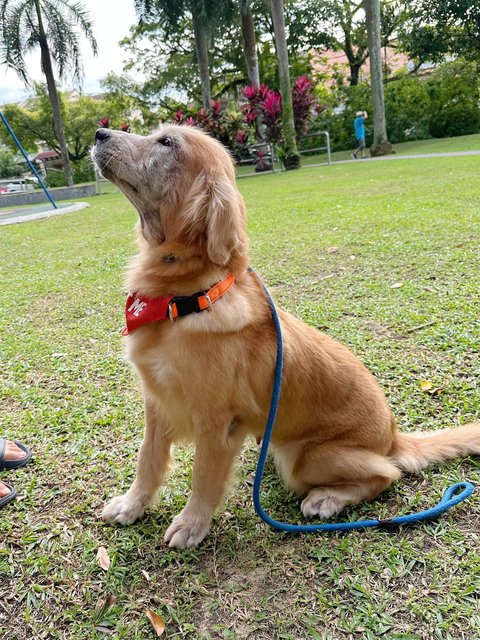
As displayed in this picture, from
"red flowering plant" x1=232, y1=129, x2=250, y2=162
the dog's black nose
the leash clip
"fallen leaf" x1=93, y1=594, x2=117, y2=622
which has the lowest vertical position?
"fallen leaf" x1=93, y1=594, x2=117, y2=622

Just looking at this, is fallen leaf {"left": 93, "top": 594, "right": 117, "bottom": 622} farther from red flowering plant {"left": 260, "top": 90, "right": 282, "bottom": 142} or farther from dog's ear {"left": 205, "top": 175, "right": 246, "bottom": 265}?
red flowering plant {"left": 260, "top": 90, "right": 282, "bottom": 142}

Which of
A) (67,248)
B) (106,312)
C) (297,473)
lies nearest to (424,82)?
(67,248)

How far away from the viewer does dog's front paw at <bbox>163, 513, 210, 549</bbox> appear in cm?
202

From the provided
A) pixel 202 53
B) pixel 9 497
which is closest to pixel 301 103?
pixel 202 53

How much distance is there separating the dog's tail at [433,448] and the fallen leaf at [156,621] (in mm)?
1283

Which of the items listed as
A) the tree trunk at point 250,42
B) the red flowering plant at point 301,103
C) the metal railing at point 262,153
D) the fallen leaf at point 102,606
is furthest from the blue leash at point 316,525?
the tree trunk at point 250,42

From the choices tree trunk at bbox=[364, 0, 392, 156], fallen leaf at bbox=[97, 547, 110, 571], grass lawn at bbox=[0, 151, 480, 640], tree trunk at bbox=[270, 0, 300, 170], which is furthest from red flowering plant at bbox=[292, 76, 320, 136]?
fallen leaf at bbox=[97, 547, 110, 571]

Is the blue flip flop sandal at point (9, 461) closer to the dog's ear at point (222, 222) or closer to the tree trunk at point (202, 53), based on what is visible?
the dog's ear at point (222, 222)

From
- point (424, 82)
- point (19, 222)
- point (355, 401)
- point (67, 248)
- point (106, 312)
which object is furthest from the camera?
point (424, 82)

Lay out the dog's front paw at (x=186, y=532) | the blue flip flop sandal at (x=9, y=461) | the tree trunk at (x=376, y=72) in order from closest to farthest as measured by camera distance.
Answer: the dog's front paw at (x=186, y=532) < the blue flip flop sandal at (x=9, y=461) < the tree trunk at (x=376, y=72)

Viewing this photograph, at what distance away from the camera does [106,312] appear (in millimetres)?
4805

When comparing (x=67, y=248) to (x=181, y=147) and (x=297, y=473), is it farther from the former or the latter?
(x=297, y=473)

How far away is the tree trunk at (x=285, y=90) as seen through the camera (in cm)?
1942

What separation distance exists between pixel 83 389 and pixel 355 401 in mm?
1958
